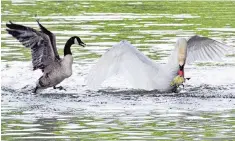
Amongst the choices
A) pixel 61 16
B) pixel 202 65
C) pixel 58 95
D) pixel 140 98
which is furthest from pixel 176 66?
pixel 61 16

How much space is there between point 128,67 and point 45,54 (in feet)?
4.10

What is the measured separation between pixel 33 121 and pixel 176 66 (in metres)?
3.12

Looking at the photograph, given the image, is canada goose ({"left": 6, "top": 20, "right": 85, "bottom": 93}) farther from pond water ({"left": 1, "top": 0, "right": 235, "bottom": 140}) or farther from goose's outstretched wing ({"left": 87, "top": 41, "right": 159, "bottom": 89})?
goose's outstretched wing ({"left": 87, "top": 41, "right": 159, "bottom": 89})

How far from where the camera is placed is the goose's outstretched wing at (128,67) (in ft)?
45.5

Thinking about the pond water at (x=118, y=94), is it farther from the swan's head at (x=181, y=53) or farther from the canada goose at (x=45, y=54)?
the swan's head at (x=181, y=53)

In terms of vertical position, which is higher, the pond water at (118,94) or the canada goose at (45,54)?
the canada goose at (45,54)

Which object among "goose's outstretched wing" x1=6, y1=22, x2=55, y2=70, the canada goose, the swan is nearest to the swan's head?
the swan

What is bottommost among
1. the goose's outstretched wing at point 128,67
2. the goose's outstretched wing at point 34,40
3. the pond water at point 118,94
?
the pond water at point 118,94

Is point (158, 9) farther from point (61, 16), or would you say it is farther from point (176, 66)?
point (176, 66)

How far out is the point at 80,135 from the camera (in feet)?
33.7

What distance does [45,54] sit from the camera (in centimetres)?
1389

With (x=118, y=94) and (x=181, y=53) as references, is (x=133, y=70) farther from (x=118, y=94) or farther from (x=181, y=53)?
(x=181, y=53)

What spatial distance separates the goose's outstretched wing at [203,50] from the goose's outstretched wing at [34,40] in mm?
2460

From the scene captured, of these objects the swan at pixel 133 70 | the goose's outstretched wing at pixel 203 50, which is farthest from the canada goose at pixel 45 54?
the goose's outstretched wing at pixel 203 50
